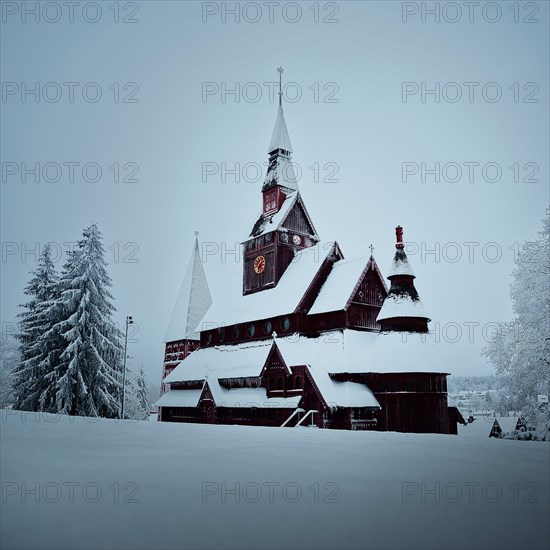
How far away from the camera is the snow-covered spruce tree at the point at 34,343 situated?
36.7 metres

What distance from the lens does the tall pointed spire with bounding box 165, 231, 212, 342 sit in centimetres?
6278

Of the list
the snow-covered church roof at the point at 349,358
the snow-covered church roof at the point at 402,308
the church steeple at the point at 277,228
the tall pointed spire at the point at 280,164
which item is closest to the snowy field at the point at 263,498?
the snow-covered church roof at the point at 349,358

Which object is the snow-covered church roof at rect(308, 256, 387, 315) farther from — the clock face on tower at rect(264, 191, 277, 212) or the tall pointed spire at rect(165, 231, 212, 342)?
the tall pointed spire at rect(165, 231, 212, 342)

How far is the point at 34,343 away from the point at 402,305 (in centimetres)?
2685

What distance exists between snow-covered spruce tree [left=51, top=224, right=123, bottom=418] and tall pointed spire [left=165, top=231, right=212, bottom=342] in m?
22.7

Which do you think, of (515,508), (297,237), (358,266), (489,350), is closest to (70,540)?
(515,508)

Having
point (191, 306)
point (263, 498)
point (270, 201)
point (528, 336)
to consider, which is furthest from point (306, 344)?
point (191, 306)

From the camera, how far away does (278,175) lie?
4872cm

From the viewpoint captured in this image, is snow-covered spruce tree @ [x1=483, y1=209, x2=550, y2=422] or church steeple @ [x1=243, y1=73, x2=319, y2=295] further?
church steeple @ [x1=243, y1=73, x2=319, y2=295]

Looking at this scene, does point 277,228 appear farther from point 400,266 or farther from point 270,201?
point 400,266

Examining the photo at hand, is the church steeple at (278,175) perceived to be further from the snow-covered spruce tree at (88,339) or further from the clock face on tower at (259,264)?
the snow-covered spruce tree at (88,339)

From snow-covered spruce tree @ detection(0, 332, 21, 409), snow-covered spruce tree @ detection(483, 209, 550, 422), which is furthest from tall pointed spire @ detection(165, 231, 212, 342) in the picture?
snow-covered spruce tree @ detection(483, 209, 550, 422)

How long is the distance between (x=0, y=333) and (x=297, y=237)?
1480 inches

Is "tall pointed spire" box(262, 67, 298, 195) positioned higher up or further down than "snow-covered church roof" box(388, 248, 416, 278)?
higher up
